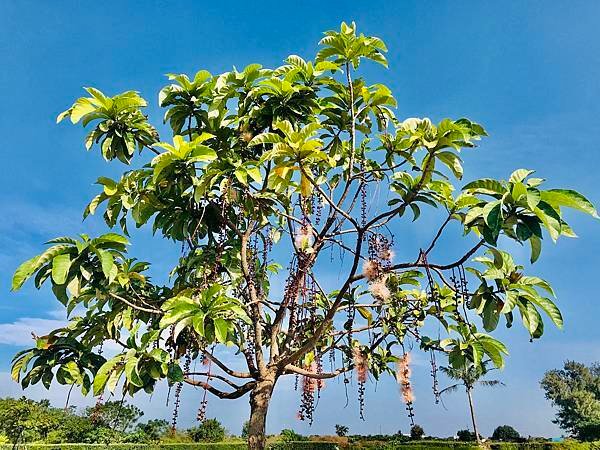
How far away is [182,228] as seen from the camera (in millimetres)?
3561

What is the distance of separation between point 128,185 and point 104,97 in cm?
57

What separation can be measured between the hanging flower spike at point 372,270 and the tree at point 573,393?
23.7 m

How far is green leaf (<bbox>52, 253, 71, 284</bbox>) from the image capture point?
9.17 ft

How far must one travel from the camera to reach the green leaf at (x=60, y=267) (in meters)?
2.80

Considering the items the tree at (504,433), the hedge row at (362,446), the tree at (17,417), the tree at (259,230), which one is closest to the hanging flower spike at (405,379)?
the tree at (259,230)

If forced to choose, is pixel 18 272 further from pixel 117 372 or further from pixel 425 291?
pixel 425 291

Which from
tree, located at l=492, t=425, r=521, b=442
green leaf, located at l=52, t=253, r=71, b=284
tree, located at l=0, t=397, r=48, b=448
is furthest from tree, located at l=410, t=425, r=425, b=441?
green leaf, located at l=52, t=253, r=71, b=284

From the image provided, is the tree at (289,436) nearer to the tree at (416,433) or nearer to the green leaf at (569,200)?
the tree at (416,433)

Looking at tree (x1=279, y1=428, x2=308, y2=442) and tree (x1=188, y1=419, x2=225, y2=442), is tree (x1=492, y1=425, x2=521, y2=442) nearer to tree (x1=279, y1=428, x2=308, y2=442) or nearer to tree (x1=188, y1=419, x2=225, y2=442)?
tree (x1=279, y1=428, x2=308, y2=442)

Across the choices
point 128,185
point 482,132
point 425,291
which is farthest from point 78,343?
point 482,132

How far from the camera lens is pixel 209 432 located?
43.8 feet

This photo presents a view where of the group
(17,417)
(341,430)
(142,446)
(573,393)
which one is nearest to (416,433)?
(341,430)

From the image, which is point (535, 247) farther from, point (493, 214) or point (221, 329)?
point (221, 329)

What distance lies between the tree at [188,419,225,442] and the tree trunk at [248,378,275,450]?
10.5 m
